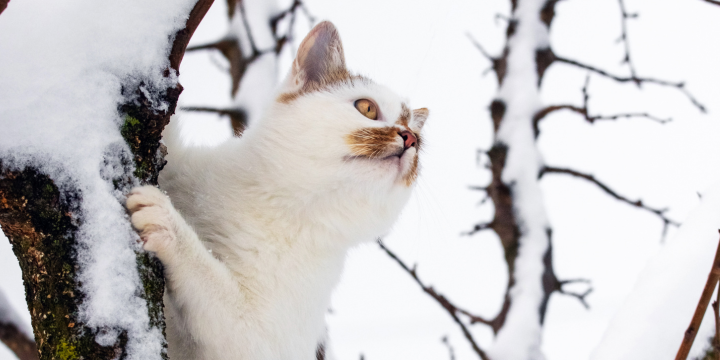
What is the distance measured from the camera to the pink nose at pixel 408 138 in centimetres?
191

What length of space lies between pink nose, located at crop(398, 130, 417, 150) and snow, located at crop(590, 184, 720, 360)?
115cm

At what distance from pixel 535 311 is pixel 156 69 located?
9.45 ft

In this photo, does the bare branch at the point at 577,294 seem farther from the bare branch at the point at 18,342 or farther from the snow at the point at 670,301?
the bare branch at the point at 18,342

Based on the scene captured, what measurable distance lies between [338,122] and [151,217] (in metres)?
0.82

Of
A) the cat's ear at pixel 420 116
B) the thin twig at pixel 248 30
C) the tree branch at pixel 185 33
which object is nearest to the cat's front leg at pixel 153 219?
the tree branch at pixel 185 33

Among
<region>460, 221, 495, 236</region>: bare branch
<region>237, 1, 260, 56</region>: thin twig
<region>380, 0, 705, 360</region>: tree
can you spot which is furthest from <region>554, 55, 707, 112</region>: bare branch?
<region>237, 1, 260, 56</region>: thin twig

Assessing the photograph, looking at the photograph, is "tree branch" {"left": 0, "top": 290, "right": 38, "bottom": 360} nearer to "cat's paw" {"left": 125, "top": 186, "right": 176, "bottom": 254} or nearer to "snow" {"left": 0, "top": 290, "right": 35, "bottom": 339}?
"snow" {"left": 0, "top": 290, "right": 35, "bottom": 339}

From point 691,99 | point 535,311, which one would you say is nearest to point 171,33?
point 535,311

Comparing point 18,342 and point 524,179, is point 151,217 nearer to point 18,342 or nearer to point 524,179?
point 18,342

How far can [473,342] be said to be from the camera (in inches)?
116

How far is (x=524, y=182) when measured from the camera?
11.9 feet

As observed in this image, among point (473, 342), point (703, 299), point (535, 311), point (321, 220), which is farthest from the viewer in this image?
point (535, 311)

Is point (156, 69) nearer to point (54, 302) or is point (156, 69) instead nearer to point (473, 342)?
point (54, 302)

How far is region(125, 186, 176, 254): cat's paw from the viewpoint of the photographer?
3.93ft
